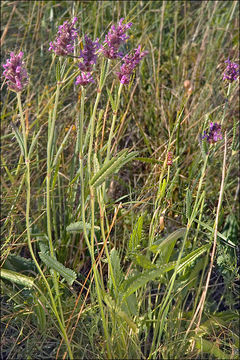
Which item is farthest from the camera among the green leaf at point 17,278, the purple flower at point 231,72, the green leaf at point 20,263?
the green leaf at point 20,263

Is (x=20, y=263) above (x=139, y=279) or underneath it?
underneath

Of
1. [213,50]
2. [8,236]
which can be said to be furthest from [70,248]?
[213,50]

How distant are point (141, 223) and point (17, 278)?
38 centimetres

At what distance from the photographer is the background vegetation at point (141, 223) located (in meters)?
1.11

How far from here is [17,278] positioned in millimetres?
1252

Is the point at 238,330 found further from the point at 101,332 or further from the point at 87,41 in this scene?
the point at 87,41

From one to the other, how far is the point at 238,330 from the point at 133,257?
432mm

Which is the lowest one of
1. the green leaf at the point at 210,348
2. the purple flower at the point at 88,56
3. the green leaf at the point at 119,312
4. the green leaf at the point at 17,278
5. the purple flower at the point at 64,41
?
the green leaf at the point at 210,348

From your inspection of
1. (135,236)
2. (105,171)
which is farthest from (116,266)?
(105,171)

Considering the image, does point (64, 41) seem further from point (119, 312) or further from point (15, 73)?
point (119, 312)

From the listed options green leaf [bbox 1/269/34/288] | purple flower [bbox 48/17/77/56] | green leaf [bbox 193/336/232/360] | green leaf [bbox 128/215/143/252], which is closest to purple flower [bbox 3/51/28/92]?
purple flower [bbox 48/17/77/56]

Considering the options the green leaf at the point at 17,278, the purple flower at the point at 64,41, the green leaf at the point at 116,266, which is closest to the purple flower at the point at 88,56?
the purple flower at the point at 64,41

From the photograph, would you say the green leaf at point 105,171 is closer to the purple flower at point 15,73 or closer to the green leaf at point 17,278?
the purple flower at point 15,73

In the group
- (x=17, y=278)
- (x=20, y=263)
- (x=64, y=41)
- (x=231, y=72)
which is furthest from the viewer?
(x=20, y=263)
